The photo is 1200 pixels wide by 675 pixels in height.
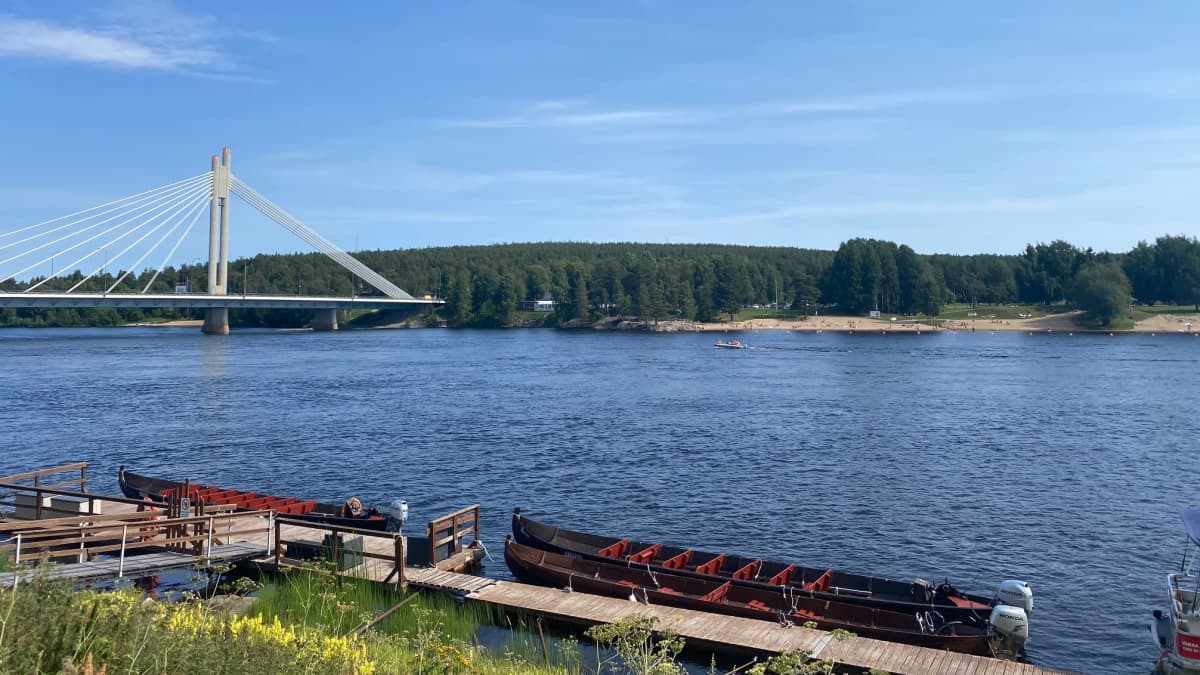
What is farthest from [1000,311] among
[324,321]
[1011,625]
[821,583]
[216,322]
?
[1011,625]

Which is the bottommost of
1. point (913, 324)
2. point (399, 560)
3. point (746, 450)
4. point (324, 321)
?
point (746, 450)

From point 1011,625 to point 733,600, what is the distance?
5823mm

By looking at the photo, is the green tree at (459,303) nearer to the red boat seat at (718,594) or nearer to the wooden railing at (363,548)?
the wooden railing at (363,548)

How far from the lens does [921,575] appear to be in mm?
26047

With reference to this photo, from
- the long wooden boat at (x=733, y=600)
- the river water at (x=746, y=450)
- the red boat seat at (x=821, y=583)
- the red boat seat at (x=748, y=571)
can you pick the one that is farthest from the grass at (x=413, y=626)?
the river water at (x=746, y=450)

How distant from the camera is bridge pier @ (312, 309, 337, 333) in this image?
172500mm

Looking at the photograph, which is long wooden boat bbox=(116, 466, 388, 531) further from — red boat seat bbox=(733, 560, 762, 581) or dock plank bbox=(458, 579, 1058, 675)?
red boat seat bbox=(733, 560, 762, 581)

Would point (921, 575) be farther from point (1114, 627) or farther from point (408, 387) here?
point (408, 387)

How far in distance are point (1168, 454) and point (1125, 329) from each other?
427ft

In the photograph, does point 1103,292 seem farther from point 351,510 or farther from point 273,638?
point 273,638

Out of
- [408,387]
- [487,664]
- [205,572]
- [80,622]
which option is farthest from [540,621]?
[408,387]

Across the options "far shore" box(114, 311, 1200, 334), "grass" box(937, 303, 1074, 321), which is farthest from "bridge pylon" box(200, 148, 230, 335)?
"grass" box(937, 303, 1074, 321)

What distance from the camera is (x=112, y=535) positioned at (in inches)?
791

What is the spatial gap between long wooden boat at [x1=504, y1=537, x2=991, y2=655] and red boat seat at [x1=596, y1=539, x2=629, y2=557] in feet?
3.65
